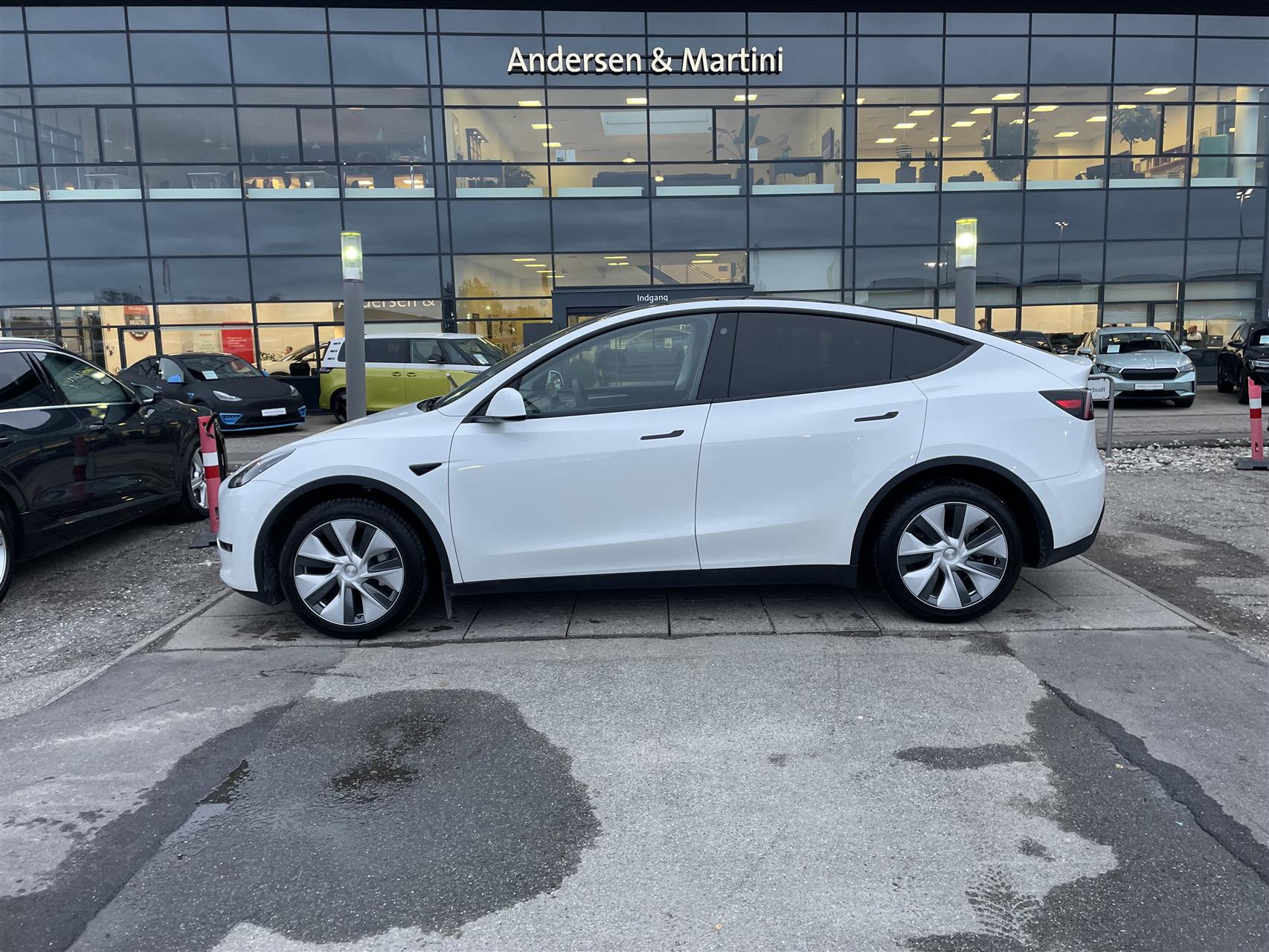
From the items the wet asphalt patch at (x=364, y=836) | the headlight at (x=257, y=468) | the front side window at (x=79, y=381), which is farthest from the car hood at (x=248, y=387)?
the wet asphalt patch at (x=364, y=836)

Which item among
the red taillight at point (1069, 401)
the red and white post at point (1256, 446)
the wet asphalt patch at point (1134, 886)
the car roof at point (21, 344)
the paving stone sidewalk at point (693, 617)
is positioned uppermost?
the car roof at point (21, 344)

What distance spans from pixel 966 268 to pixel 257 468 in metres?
8.75

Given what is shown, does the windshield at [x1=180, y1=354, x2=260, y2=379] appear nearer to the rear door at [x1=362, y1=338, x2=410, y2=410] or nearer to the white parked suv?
the rear door at [x1=362, y1=338, x2=410, y2=410]

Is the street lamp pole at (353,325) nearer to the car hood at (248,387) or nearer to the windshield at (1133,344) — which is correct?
the car hood at (248,387)

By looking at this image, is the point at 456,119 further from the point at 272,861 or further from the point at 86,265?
the point at 272,861

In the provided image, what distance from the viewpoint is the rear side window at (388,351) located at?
16.1m

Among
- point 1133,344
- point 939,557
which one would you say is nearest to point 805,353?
point 939,557

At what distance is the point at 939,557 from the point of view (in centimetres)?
473

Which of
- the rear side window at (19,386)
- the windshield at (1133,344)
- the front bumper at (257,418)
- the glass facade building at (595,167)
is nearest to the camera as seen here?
the rear side window at (19,386)

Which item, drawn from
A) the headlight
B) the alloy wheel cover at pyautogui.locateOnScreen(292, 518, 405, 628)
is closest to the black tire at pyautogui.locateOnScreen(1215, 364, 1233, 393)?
the alloy wheel cover at pyautogui.locateOnScreen(292, 518, 405, 628)

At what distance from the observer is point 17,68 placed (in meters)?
20.0

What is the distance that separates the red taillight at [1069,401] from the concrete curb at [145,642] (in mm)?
5055

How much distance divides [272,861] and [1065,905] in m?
2.40

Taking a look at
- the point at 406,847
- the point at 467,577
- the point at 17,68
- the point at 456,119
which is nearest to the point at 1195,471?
the point at 467,577
